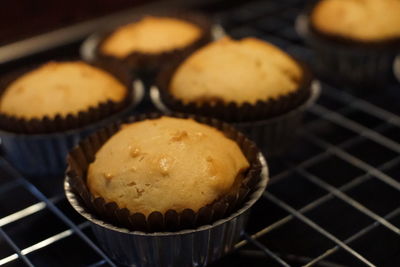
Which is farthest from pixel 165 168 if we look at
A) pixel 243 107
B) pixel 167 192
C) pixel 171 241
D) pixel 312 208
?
pixel 312 208

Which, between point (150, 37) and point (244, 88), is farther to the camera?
point (150, 37)

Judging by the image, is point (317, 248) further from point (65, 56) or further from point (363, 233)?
point (65, 56)

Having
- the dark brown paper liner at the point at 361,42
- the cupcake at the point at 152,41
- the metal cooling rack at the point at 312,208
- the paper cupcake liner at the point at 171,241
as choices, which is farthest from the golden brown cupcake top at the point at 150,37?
the paper cupcake liner at the point at 171,241

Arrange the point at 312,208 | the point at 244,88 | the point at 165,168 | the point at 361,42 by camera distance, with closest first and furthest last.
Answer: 1. the point at 165,168
2. the point at 312,208
3. the point at 244,88
4. the point at 361,42

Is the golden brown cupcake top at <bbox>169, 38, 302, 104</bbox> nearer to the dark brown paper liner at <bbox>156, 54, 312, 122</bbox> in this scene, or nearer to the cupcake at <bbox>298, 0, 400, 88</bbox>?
the dark brown paper liner at <bbox>156, 54, 312, 122</bbox>

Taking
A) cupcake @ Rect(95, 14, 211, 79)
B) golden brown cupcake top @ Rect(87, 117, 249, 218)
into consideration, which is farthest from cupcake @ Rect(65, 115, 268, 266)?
cupcake @ Rect(95, 14, 211, 79)

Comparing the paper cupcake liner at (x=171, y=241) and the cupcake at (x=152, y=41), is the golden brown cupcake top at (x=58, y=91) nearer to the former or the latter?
the cupcake at (x=152, y=41)

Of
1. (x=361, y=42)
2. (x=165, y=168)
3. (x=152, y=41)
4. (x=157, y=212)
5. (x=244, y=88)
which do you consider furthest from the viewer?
(x=152, y=41)

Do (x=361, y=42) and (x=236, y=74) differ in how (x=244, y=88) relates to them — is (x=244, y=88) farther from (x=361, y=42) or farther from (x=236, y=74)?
(x=361, y=42)
